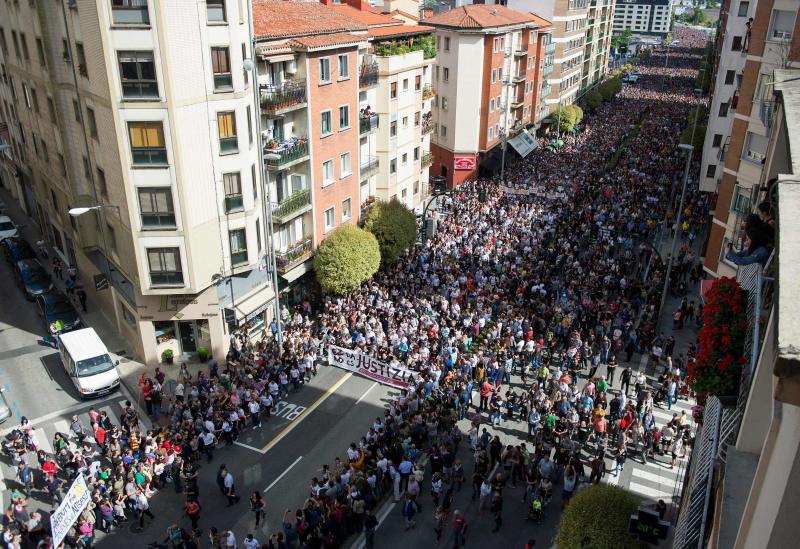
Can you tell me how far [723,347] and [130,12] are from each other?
24.0 metres

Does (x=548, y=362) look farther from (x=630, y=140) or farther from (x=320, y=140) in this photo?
(x=630, y=140)

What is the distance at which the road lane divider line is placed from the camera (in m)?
25.6

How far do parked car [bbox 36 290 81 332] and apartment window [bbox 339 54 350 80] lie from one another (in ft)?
64.7

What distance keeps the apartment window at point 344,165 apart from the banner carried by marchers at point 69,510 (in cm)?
2381

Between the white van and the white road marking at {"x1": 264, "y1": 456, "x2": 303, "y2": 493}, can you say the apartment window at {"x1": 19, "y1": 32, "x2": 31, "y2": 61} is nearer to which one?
the white van

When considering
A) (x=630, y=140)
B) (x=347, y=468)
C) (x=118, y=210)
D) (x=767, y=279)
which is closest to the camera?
(x=767, y=279)

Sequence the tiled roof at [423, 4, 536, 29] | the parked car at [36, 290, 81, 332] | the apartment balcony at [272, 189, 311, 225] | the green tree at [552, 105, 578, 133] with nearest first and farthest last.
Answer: the apartment balcony at [272, 189, 311, 225] < the parked car at [36, 290, 81, 332] < the tiled roof at [423, 4, 536, 29] < the green tree at [552, 105, 578, 133]

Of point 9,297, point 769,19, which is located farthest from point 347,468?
point 9,297

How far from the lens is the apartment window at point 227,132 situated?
27.9 m

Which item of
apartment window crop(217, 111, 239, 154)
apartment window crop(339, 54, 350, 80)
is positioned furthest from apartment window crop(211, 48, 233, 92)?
apartment window crop(339, 54, 350, 80)

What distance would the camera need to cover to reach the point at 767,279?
375 inches

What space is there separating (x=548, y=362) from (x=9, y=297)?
3155cm

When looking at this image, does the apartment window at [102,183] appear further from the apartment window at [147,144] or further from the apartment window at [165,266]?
the apartment window at [165,266]

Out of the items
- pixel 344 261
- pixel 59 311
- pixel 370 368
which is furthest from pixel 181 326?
pixel 370 368
